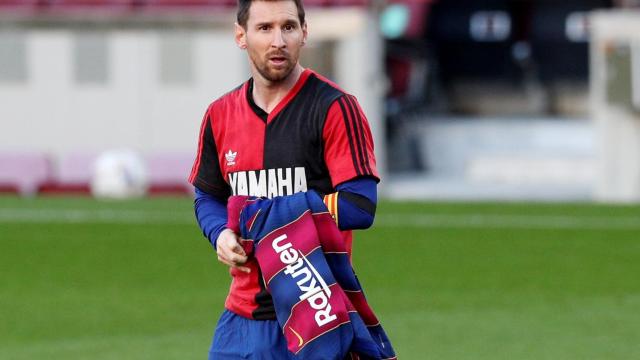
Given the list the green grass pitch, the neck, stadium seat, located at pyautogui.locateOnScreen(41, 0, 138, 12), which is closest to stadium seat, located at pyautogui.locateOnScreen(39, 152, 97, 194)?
stadium seat, located at pyautogui.locateOnScreen(41, 0, 138, 12)

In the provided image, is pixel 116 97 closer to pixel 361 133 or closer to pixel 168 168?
pixel 168 168

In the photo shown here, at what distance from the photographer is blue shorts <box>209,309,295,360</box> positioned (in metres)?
4.18

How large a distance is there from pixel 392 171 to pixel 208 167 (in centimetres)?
1869

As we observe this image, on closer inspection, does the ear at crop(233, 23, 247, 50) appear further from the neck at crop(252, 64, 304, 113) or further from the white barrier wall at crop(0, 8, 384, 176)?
the white barrier wall at crop(0, 8, 384, 176)

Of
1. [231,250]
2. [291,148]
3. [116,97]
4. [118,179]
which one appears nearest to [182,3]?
[116,97]

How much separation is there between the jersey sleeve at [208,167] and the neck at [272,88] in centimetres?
18

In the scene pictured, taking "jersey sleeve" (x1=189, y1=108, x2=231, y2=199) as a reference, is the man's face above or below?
above

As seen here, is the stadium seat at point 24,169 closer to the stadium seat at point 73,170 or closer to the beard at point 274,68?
the stadium seat at point 73,170

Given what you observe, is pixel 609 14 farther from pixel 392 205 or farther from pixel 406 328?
pixel 406 328

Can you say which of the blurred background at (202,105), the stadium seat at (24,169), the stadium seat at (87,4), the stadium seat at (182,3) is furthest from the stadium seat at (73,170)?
the stadium seat at (182,3)

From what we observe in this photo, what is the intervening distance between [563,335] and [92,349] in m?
2.74

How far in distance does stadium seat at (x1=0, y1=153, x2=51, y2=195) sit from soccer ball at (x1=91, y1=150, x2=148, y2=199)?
5.88 ft

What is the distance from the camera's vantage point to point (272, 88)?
4.19m

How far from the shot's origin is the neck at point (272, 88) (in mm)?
4176
